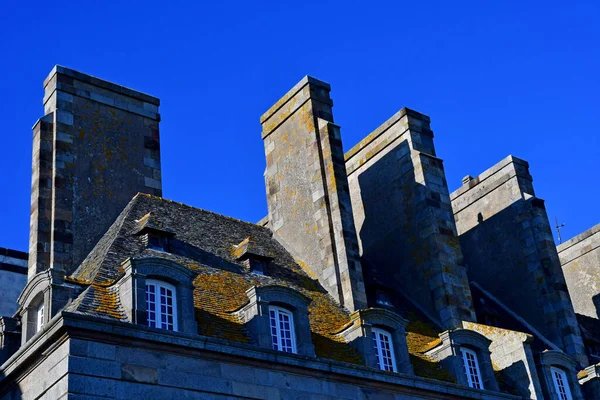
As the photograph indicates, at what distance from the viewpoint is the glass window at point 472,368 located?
21034 mm

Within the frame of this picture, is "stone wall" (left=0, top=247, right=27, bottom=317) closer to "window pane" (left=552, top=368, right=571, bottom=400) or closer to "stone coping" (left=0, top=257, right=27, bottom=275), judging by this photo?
"stone coping" (left=0, top=257, right=27, bottom=275)

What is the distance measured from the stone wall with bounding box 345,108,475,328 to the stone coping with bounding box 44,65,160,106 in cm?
640

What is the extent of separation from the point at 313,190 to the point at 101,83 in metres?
5.85

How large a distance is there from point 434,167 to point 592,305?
9321 millimetres

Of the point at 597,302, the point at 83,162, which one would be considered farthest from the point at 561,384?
the point at 83,162

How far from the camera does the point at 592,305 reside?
31.8 metres

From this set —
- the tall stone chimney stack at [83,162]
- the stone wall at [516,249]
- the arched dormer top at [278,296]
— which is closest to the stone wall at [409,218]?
the stone wall at [516,249]

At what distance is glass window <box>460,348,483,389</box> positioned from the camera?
2103 cm

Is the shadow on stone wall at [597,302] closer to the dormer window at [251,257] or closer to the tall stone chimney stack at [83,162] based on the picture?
the dormer window at [251,257]

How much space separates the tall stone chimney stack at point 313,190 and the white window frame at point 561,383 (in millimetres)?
4731

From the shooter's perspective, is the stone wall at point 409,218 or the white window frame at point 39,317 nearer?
the white window frame at point 39,317

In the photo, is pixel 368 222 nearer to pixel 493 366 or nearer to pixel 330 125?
pixel 330 125

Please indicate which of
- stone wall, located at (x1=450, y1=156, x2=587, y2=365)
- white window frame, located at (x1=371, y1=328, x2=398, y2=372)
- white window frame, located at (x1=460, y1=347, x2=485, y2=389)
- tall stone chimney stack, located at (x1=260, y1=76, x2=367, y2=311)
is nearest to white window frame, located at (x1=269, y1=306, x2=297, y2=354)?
white window frame, located at (x1=371, y1=328, x2=398, y2=372)

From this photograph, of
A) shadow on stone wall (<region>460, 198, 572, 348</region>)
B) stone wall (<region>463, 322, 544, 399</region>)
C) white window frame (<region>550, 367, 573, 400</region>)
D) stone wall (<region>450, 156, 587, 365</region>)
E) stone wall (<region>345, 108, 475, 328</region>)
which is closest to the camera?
stone wall (<region>463, 322, 544, 399</region>)
